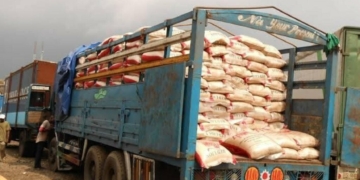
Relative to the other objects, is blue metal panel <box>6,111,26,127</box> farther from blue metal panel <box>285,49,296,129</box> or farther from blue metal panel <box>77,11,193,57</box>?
blue metal panel <box>285,49,296,129</box>

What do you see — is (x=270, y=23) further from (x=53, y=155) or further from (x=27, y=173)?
(x=27, y=173)

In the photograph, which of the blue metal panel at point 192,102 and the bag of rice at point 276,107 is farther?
the bag of rice at point 276,107

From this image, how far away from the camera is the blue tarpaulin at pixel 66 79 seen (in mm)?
8125

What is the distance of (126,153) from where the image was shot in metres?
5.28

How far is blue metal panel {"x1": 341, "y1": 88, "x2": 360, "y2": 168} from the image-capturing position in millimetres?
4656

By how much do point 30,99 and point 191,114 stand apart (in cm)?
805

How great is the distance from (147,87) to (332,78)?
197cm

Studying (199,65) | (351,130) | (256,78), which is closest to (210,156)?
(199,65)

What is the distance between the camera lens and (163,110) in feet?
13.6

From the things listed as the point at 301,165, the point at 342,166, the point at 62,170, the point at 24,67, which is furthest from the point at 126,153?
the point at 24,67

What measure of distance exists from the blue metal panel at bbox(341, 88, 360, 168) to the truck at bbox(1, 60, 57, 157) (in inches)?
299

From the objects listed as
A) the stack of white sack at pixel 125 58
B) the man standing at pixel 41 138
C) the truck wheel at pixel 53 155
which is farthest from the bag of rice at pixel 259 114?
the man standing at pixel 41 138

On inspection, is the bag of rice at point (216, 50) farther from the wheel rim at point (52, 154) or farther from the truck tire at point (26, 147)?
the truck tire at point (26, 147)

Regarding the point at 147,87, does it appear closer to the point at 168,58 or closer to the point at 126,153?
the point at 168,58
